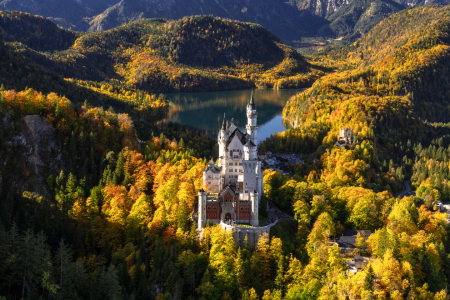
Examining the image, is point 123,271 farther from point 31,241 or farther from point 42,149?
point 42,149

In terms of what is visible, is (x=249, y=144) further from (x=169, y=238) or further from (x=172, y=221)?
(x=169, y=238)

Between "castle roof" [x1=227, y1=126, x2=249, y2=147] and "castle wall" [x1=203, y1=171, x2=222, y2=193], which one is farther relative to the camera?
"castle roof" [x1=227, y1=126, x2=249, y2=147]

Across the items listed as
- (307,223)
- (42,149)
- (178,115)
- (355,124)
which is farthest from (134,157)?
(178,115)

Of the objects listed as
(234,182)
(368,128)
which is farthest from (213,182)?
(368,128)

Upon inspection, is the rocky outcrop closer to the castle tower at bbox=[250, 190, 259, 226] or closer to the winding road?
the castle tower at bbox=[250, 190, 259, 226]

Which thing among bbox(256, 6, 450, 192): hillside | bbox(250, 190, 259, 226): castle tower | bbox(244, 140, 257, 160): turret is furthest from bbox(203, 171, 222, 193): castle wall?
bbox(256, 6, 450, 192): hillside

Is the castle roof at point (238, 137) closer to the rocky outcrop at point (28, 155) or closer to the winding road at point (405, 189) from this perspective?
the rocky outcrop at point (28, 155)
